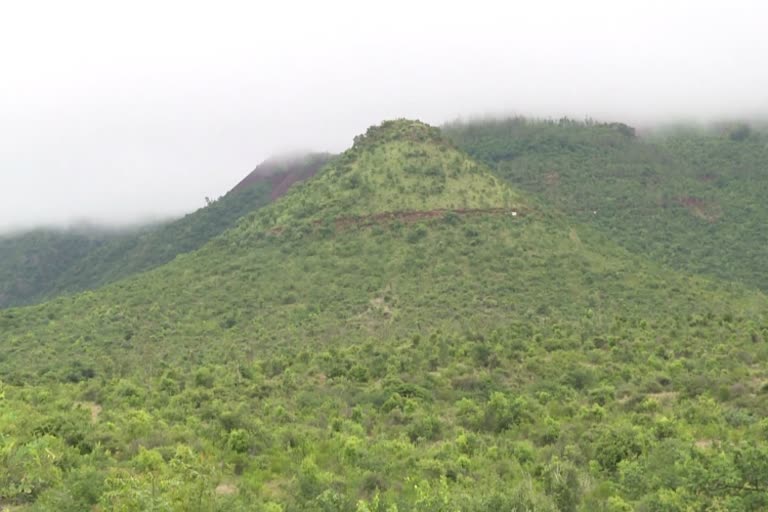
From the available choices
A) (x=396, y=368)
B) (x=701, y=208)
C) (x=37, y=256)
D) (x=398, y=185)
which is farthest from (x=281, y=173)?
(x=396, y=368)

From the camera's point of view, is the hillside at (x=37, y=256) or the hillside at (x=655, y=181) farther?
the hillside at (x=37, y=256)

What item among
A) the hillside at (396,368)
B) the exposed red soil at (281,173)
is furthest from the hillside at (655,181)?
the exposed red soil at (281,173)

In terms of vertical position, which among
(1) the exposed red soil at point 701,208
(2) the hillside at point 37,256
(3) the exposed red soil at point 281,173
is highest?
(3) the exposed red soil at point 281,173

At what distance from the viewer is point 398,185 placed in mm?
67375

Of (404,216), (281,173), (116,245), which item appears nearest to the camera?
(404,216)

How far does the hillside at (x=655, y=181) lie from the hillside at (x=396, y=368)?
11.4 m

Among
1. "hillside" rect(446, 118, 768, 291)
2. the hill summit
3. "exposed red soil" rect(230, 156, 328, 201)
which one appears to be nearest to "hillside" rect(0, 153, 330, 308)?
"exposed red soil" rect(230, 156, 328, 201)

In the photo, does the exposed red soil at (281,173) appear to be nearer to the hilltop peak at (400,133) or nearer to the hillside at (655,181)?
the hillside at (655,181)

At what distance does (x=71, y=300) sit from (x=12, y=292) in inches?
2508

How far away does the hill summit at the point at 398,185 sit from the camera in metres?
65.7

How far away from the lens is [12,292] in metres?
114

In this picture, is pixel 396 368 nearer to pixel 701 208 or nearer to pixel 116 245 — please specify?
pixel 701 208

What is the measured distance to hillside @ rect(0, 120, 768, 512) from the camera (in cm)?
1775

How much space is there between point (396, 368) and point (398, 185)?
3392 centimetres
